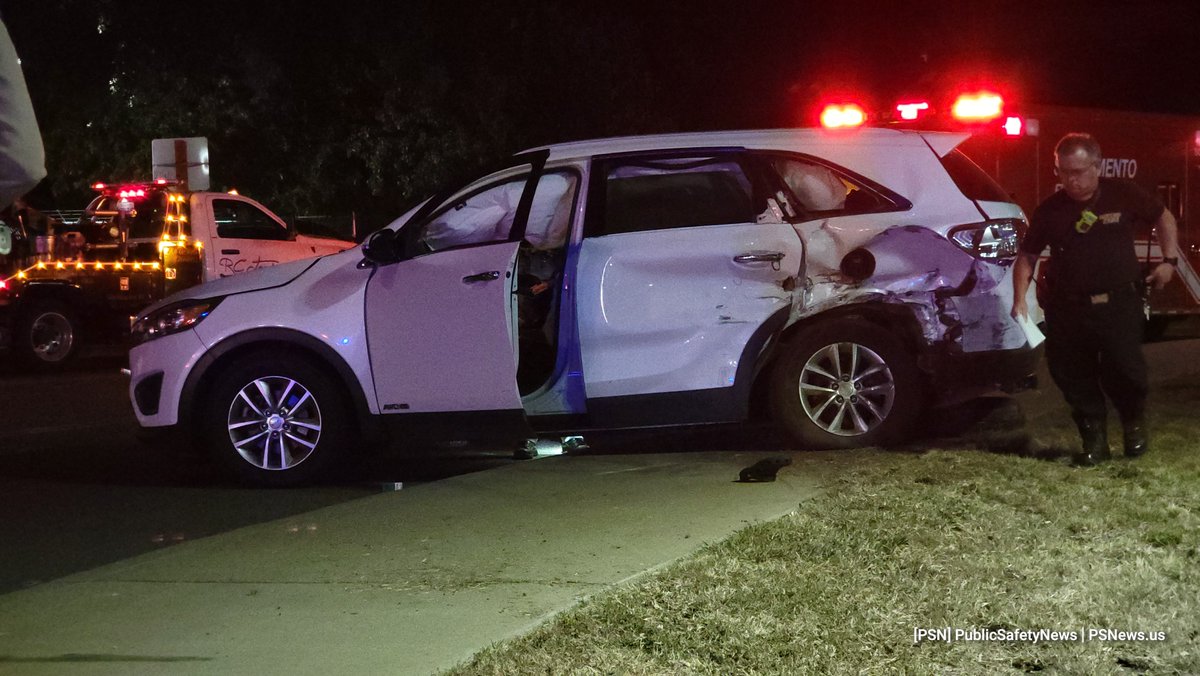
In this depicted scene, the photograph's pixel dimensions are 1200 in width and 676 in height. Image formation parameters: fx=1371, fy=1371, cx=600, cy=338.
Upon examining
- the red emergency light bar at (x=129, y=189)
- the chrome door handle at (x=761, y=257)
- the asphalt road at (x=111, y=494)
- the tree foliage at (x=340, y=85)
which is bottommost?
the asphalt road at (x=111, y=494)

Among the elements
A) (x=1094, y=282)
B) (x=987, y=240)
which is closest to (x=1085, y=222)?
(x=1094, y=282)

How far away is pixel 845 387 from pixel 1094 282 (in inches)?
56.4

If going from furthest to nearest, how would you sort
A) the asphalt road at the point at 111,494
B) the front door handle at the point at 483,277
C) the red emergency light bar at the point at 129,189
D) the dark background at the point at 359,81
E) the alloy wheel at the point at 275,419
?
the dark background at the point at 359,81 → the red emergency light bar at the point at 129,189 → the alloy wheel at the point at 275,419 → the front door handle at the point at 483,277 → the asphalt road at the point at 111,494

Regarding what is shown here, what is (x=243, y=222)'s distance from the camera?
1633cm

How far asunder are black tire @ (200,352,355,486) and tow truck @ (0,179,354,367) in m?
8.49

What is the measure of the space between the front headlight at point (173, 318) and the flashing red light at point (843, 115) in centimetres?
459

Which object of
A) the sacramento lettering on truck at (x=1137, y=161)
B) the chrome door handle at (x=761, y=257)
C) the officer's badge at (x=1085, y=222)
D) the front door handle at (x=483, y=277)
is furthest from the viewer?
the sacramento lettering on truck at (x=1137, y=161)

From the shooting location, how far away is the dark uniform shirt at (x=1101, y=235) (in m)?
6.93

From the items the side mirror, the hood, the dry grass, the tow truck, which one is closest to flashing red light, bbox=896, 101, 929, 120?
the dry grass

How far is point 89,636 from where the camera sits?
469 cm

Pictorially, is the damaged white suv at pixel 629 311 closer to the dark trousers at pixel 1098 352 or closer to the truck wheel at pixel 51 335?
the dark trousers at pixel 1098 352

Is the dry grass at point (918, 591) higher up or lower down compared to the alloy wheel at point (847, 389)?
lower down

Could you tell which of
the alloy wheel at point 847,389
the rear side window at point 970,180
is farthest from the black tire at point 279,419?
the rear side window at point 970,180

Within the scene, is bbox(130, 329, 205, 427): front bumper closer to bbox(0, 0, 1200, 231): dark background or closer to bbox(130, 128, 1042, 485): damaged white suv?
bbox(130, 128, 1042, 485): damaged white suv
